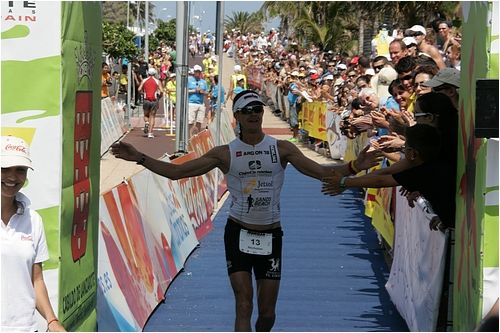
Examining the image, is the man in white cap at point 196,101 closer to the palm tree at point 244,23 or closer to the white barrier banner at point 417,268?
the white barrier banner at point 417,268

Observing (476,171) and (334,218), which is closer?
(476,171)

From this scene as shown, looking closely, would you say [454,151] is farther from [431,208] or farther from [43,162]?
[43,162]

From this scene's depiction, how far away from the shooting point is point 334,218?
16.1 meters

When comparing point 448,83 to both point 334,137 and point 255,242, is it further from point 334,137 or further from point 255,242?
point 334,137

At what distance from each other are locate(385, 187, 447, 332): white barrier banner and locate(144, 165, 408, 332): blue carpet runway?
13.6 inches

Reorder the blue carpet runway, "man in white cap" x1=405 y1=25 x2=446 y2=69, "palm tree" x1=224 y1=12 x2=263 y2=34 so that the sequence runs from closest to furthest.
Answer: the blue carpet runway
"man in white cap" x1=405 y1=25 x2=446 y2=69
"palm tree" x1=224 y1=12 x2=263 y2=34

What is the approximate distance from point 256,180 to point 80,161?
4.45 ft

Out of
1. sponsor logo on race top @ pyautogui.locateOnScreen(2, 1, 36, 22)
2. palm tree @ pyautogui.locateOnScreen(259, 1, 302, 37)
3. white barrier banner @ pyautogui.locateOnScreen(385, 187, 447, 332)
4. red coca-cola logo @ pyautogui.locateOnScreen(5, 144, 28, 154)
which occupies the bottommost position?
white barrier banner @ pyautogui.locateOnScreen(385, 187, 447, 332)

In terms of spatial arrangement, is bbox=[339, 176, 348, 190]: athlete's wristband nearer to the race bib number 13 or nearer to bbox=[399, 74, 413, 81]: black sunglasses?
the race bib number 13

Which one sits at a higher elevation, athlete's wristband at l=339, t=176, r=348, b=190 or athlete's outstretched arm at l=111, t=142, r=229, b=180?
athlete's outstretched arm at l=111, t=142, r=229, b=180

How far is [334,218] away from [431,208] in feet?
27.3

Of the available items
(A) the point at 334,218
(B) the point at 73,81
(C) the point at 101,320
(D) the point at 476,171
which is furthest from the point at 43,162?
(A) the point at 334,218

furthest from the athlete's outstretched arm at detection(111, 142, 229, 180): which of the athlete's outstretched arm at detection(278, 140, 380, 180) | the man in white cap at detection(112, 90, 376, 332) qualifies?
the athlete's outstretched arm at detection(278, 140, 380, 180)

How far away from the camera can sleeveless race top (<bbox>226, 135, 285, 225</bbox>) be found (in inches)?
302
